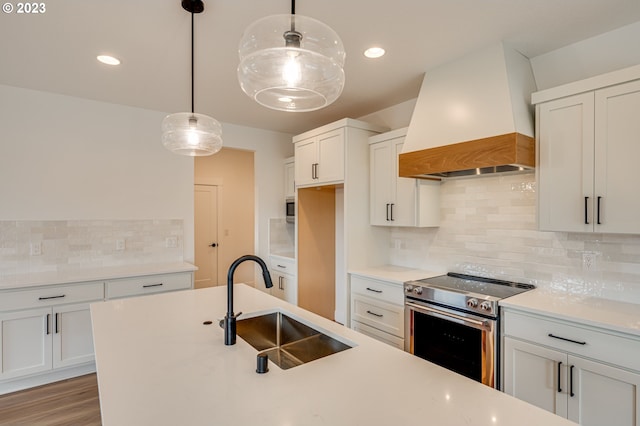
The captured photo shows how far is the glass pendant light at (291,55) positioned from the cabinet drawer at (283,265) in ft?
9.50

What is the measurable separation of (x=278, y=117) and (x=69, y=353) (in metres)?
3.07

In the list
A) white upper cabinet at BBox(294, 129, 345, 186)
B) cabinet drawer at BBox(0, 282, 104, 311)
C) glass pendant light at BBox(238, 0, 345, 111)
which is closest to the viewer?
glass pendant light at BBox(238, 0, 345, 111)

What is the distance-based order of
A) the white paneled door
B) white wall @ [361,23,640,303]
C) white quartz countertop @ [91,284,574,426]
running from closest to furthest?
white quartz countertop @ [91,284,574,426] < white wall @ [361,23,640,303] < the white paneled door

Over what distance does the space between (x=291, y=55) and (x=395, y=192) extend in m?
2.14

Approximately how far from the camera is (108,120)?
11.3ft

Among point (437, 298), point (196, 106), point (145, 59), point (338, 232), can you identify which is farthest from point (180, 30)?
point (338, 232)

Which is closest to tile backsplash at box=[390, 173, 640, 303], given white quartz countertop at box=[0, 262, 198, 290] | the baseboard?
white quartz countertop at box=[0, 262, 198, 290]

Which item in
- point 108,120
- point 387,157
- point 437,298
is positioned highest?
point 108,120

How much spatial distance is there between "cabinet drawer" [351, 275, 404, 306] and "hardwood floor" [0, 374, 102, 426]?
2.25m

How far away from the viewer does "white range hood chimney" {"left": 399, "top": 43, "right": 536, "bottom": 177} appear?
214cm

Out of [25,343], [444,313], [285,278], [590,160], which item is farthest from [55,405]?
[590,160]

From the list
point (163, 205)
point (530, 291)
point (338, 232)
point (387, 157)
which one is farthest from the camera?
point (338, 232)

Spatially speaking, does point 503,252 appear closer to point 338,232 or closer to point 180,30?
point 338,232

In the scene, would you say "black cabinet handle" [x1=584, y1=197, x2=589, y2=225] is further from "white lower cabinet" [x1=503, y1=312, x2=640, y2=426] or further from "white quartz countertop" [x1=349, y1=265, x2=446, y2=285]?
"white quartz countertop" [x1=349, y1=265, x2=446, y2=285]
